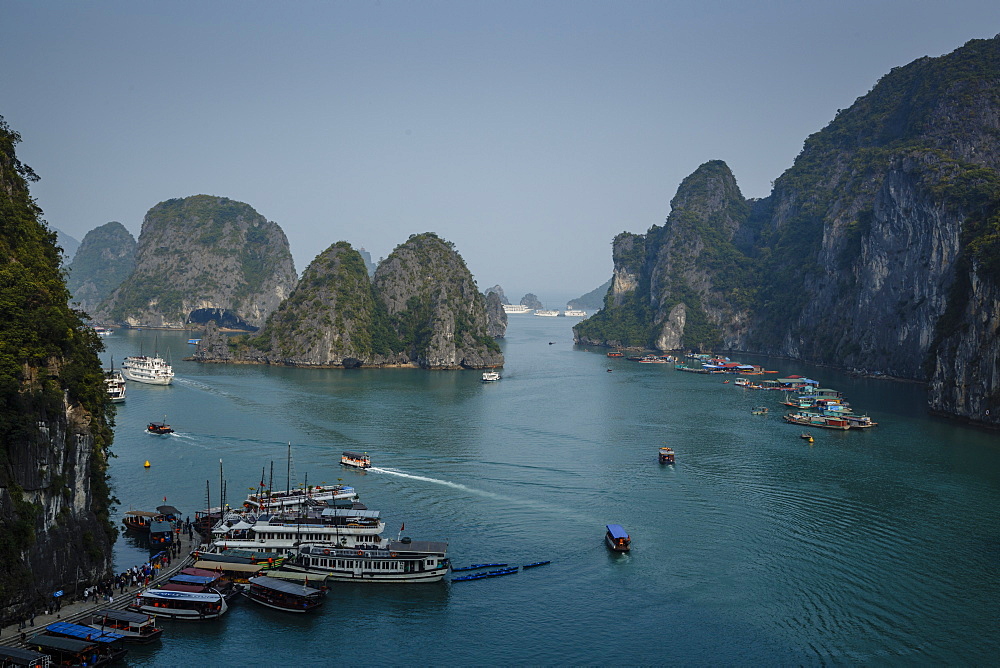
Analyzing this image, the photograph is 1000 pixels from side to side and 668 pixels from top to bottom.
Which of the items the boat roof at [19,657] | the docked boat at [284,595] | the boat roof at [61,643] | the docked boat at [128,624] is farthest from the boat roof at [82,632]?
the docked boat at [284,595]

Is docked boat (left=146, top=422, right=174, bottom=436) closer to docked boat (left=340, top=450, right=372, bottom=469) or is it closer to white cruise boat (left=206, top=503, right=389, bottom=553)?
docked boat (left=340, top=450, right=372, bottom=469)

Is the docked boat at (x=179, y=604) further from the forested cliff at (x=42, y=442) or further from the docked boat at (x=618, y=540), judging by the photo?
the docked boat at (x=618, y=540)

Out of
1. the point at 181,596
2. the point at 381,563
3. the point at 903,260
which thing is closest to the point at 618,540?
the point at 381,563

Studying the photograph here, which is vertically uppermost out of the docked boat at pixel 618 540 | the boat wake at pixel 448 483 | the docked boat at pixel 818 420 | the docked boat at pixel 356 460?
the docked boat at pixel 818 420

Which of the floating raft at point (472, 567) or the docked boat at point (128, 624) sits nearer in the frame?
the docked boat at point (128, 624)

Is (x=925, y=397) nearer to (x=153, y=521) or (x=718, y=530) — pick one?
(x=718, y=530)

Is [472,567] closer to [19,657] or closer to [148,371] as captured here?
[19,657]

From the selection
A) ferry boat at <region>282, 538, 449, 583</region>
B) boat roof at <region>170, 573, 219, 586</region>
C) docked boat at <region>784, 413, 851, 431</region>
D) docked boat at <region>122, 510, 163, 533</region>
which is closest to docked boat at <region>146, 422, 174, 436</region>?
docked boat at <region>122, 510, 163, 533</region>
